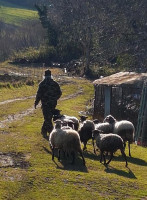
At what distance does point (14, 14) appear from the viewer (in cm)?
12838

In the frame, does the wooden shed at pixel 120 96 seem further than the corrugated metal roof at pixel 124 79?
No

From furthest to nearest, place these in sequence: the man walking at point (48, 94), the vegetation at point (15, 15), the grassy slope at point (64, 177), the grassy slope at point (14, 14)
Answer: the grassy slope at point (14, 14), the vegetation at point (15, 15), the man walking at point (48, 94), the grassy slope at point (64, 177)

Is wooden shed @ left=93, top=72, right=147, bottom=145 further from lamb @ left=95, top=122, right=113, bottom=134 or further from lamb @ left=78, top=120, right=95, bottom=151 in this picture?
lamb @ left=78, top=120, right=95, bottom=151

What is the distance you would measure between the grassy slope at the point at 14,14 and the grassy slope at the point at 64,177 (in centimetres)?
10071

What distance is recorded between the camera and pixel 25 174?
1241 centimetres

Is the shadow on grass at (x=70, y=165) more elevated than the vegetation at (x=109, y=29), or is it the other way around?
the vegetation at (x=109, y=29)

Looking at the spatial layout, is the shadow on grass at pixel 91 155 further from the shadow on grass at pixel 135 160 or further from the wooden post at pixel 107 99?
the wooden post at pixel 107 99

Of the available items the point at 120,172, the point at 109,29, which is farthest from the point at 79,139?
the point at 109,29


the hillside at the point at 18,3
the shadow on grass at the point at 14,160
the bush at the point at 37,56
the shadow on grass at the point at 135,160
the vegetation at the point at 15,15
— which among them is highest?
the hillside at the point at 18,3

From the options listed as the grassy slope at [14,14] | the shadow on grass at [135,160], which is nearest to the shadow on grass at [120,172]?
the shadow on grass at [135,160]

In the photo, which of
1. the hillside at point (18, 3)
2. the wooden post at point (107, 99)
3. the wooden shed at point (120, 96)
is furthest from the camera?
the hillside at point (18, 3)

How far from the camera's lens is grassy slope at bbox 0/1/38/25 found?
119688 mm

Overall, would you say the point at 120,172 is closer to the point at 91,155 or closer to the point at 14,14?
the point at 91,155

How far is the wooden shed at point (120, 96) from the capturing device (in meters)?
22.2
